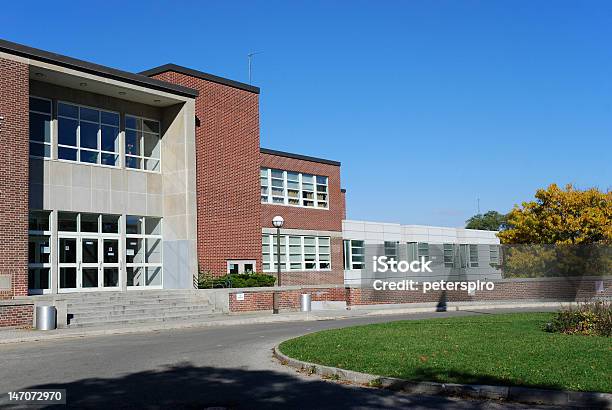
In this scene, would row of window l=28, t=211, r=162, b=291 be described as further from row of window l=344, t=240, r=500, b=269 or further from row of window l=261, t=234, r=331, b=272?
row of window l=344, t=240, r=500, b=269

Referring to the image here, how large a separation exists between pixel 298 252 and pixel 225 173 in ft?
30.2

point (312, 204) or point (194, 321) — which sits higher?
point (312, 204)

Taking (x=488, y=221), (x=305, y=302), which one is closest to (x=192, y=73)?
(x=305, y=302)

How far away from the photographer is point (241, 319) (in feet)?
80.4

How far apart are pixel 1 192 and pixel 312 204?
21.7 m

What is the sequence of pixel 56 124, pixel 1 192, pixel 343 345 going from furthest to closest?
pixel 56 124
pixel 1 192
pixel 343 345

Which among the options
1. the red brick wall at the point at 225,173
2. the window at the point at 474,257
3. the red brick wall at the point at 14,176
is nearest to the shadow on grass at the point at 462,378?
the red brick wall at the point at 14,176

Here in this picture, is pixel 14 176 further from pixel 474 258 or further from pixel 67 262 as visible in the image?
pixel 474 258

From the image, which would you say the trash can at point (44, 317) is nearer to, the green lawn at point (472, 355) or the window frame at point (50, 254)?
the window frame at point (50, 254)

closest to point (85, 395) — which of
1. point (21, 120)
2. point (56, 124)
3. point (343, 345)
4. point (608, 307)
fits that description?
point (343, 345)

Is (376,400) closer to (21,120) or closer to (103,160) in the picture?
(21,120)

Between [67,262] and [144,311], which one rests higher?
[67,262]

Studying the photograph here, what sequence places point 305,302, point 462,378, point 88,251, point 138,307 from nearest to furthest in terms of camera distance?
point 462,378
point 138,307
point 88,251
point 305,302

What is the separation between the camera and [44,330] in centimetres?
2061
